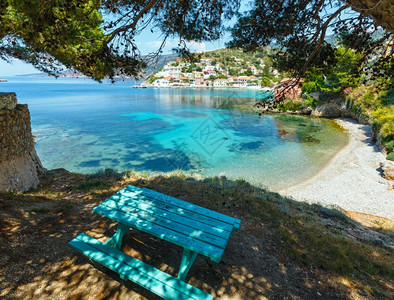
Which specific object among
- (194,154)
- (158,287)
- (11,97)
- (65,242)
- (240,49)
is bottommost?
(194,154)

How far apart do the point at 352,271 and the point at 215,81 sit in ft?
376

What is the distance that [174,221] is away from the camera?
8.99 ft

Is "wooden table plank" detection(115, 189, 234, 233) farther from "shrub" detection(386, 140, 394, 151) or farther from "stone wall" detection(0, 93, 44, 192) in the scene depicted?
"shrub" detection(386, 140, 394, 151)

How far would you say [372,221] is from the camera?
709 centimetres

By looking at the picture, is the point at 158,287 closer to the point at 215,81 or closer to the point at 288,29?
the point at 288,29

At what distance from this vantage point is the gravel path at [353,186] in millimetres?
9031

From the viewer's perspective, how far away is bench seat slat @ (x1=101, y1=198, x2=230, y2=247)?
8.14 feet

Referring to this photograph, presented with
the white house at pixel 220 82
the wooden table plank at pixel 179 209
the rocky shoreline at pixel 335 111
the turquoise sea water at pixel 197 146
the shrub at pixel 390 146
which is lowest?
the turquoise sea water at pixel 197 146

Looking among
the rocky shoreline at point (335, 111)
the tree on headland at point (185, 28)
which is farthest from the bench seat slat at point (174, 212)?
the rocky shoreline at point (335, 111)

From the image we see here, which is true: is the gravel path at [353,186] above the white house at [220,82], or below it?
below

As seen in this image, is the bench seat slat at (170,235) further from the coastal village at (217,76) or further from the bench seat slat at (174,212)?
the coastal village at (217,76)

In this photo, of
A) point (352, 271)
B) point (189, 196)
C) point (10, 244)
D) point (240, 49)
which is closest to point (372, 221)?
point (352, 271)

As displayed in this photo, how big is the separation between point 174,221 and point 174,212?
0.22m

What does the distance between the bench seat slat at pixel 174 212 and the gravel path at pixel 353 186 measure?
7.81 m
